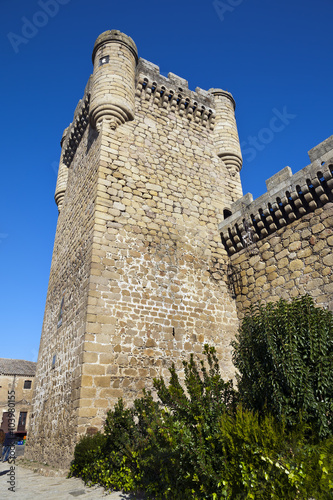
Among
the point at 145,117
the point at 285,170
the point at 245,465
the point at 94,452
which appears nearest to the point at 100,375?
the point at 94,452

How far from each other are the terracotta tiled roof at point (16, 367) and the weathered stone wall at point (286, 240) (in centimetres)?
3064

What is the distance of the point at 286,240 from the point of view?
26.6 feet

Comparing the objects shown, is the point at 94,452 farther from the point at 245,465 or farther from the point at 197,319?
the point at 197,319

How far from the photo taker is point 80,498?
14.6ft

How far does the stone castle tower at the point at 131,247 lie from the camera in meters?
6.90

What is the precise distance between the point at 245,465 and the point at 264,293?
5.65 metres

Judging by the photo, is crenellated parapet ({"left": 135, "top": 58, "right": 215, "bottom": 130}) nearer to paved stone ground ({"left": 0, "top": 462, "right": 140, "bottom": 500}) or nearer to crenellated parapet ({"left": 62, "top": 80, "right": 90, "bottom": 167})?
crenellated parapet ({"left": 62, "top": 80, "right": 90, "bottom": 167})

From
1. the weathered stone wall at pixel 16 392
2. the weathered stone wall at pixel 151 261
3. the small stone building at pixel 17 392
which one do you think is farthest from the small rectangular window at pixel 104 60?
the weathered stone wall at pixel 16 392

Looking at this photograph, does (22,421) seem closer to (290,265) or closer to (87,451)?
(87,451)

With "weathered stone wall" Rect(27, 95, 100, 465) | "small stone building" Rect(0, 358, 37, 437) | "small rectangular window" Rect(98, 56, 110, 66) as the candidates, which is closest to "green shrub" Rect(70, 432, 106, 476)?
"weathered stone wall" Rect(27, 95, 100, 465)

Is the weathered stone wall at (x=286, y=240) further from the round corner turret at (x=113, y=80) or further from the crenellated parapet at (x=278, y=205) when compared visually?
the round corner turret at (x=113, y=80)

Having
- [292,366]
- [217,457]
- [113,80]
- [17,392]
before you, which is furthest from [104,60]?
[17,392]

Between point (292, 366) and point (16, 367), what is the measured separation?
118ft

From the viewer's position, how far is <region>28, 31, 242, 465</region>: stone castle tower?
6.90m
